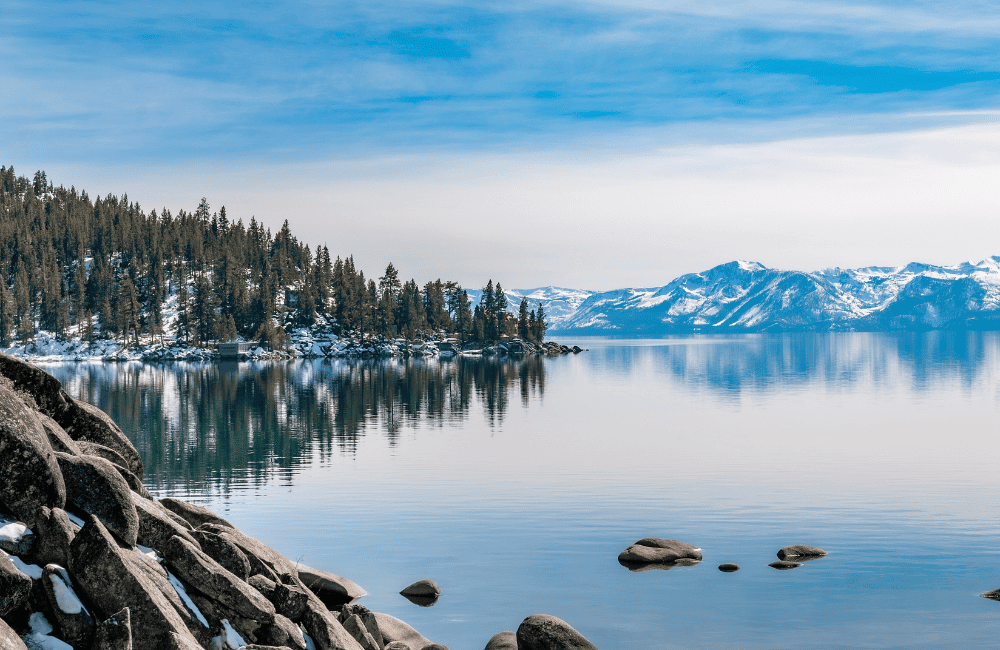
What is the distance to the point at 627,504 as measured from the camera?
43531 mm

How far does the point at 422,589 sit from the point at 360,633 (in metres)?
8.41

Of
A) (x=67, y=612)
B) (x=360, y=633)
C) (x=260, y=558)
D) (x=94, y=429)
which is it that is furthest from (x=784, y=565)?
(x=67, y=612)

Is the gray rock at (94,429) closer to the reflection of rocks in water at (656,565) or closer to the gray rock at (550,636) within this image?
the gray rock at (550,636)

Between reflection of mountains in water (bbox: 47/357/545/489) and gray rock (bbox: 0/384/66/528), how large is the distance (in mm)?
35131

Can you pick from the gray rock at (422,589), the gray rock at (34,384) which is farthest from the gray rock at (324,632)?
the gray rock at (422,589)

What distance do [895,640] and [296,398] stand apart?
3698 inches

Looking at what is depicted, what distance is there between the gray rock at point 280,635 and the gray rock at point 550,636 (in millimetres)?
6113

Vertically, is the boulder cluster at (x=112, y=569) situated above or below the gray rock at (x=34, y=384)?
below

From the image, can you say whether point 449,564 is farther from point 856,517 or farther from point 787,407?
point 787,407

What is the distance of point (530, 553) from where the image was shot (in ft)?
111

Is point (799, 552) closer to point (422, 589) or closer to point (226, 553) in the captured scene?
point (422, 589)

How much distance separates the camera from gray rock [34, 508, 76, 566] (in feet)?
51.2

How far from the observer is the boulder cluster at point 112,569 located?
14.6 metres

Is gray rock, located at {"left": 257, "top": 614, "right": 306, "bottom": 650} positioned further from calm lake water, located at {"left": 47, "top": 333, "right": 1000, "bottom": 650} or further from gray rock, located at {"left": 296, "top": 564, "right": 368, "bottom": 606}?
gray rock, located at {"left": 296, "top": 564, "right": 368, "bottom": 606}
